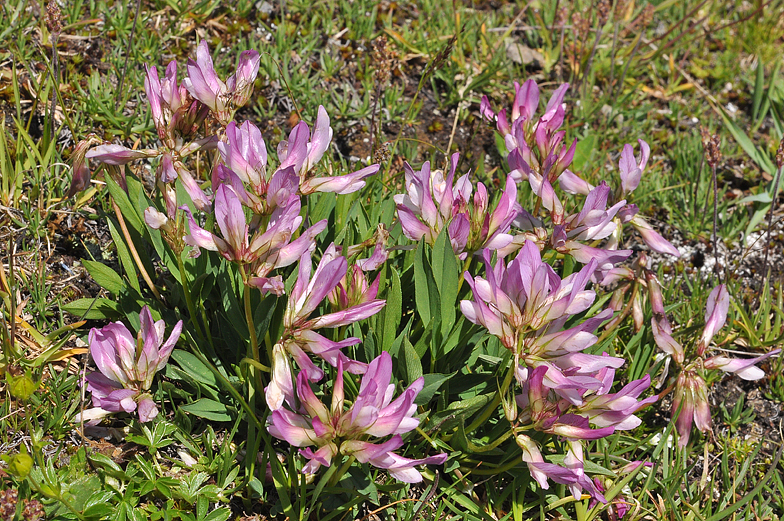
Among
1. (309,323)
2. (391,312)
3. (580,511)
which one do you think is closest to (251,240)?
(309,323)

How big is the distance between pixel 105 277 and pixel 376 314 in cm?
95

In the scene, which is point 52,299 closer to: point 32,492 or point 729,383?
point 32,492

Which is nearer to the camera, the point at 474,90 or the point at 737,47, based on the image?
the point at 474,90

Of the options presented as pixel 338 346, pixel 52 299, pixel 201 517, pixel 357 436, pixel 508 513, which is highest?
pixel 338 346

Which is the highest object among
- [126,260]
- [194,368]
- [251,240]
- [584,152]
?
[251,240]

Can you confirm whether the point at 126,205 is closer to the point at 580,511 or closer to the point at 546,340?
the point at 546,340

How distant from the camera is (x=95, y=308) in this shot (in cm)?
240

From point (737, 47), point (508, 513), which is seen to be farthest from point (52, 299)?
point (737, 47)

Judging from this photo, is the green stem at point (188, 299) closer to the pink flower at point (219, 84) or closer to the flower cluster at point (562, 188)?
the pink flower at point (219, 84)

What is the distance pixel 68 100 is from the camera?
3.18 meters

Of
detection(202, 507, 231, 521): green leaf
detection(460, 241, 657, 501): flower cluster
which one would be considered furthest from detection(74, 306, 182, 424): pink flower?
detection(460, 241, 657, 501): flower cluster

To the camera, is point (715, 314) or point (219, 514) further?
point (715, 314)

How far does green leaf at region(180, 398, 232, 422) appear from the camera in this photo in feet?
7.17

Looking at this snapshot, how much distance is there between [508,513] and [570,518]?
0.22 metres
